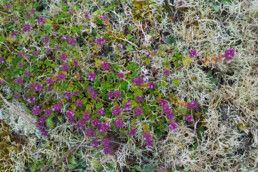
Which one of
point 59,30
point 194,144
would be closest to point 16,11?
point 59,30

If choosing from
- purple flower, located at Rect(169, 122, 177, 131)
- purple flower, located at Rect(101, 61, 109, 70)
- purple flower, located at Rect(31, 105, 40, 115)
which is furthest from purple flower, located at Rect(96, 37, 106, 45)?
purple flower, located at Rect(169, 122, 177, 131)

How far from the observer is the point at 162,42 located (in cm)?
301

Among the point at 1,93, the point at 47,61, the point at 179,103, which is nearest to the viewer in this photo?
the point at 179,103

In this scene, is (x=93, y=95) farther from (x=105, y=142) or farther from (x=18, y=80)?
(x=18, y=80)

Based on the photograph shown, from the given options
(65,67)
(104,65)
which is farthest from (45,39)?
(104,65)

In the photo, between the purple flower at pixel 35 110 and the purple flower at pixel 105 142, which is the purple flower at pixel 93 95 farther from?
the purple flower at pixel 35 110

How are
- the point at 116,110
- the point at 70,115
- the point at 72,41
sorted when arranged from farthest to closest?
the point at 72,41
the point at 70,115
the point at 116,110

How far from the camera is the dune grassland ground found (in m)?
2.76

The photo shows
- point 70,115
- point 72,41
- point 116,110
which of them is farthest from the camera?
point 72,41

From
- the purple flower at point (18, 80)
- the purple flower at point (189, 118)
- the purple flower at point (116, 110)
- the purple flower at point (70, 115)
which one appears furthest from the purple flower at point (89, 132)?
the purple flower at point (189, 118)

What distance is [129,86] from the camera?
2.77 metres

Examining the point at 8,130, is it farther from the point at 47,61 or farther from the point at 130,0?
the point at 130,0

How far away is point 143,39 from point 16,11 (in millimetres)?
1765

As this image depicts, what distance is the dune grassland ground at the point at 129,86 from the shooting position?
276 cm
